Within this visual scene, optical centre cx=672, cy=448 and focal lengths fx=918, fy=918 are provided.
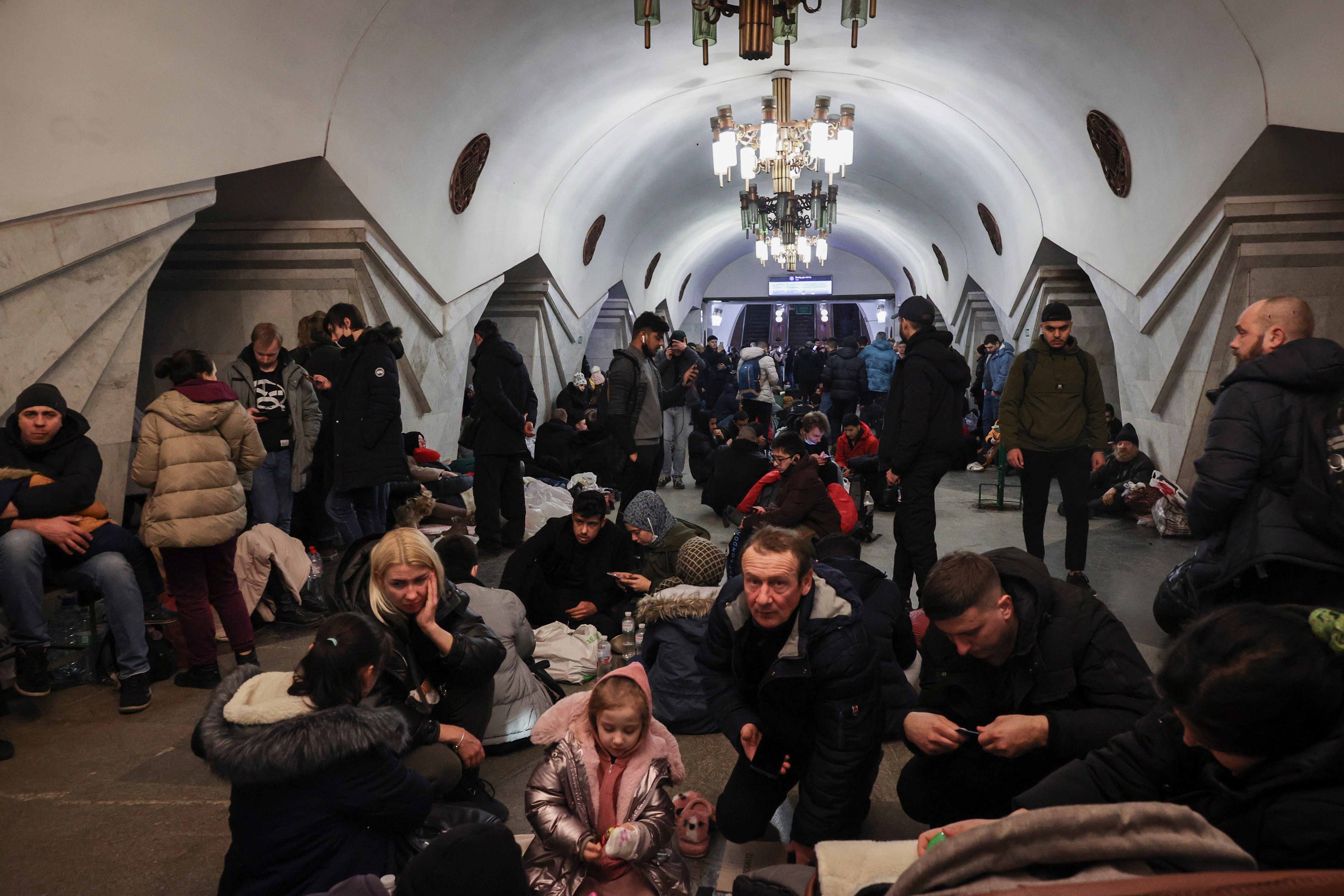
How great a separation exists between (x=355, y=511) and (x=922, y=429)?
3.59 meters

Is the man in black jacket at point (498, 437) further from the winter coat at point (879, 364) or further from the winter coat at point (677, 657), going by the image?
the winter coat at point (879, 364)

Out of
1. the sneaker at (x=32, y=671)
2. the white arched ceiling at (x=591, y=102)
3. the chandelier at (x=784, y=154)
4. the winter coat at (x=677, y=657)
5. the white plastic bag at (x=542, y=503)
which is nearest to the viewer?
the winter coat at (x=677, y=657)

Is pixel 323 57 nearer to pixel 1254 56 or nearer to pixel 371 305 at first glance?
pixel 371 305

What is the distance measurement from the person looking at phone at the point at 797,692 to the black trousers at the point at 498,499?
432 cm

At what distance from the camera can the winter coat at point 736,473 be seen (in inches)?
293

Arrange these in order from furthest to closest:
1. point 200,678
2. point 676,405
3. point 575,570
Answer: point 676,405 < point 575,570 < point 200,678

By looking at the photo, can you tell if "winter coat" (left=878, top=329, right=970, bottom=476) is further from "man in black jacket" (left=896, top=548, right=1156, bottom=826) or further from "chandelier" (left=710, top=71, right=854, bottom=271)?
"chandelier" (left=710, top=71, right=854, bottom=271)

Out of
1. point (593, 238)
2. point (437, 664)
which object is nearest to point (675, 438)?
point (593, 238)

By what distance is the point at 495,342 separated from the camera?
679 cm

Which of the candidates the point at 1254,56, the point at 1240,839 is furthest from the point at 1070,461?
the point at 1240,839

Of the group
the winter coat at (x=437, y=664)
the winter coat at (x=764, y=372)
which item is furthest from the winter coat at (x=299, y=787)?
the winter coat at (x=764, y=372)

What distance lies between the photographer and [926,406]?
4883 mm

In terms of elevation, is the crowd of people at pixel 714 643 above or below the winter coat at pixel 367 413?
below

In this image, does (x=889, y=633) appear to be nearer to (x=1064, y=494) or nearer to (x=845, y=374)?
(x=1064, y=494)
